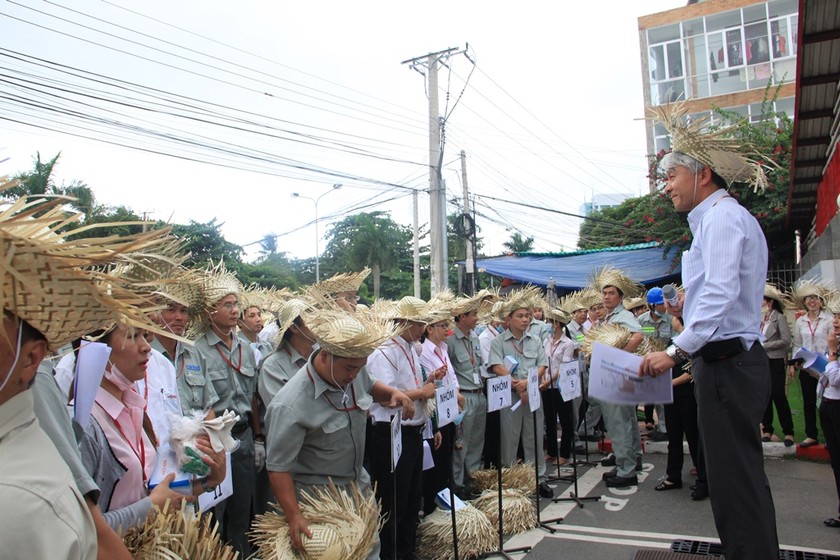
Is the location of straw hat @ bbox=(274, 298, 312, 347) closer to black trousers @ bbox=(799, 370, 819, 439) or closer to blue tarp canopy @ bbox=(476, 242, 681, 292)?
black trousers @ bbox=(799, 370, 819, 439)

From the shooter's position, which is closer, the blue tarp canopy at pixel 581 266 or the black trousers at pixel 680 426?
the black trousers at pixel 680 426

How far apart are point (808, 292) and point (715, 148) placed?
6.74 metres

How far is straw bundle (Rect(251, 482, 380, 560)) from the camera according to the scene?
3055 mm

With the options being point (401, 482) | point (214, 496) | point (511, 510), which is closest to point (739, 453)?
point (401, 482)

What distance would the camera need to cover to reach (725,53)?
27.1 meters

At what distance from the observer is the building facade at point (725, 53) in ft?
83.9

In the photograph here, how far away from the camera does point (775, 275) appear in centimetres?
1631

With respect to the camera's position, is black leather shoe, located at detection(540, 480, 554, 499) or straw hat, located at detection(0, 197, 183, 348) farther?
black leather shoe, located at detection(540, 480, 554, 499)

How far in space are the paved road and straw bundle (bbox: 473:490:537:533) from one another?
94 millimetres

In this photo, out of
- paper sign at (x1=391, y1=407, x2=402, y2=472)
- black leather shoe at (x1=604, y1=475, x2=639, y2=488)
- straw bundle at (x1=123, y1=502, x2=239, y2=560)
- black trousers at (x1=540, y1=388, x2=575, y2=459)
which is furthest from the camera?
black trousers at (x1=540, y1=388, x2=575, y2=459)

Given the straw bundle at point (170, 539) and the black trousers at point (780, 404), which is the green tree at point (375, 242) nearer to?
the black trousers at point (780, 404)

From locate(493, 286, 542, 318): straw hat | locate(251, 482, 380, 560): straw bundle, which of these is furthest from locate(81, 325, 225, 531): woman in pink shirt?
locate(493, 286, 542, 318): straw hat

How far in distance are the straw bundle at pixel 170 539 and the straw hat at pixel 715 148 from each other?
123 inches

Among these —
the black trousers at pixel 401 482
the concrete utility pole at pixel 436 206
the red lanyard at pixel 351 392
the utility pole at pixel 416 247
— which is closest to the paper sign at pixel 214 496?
the red lanyard at pixel 351 392
